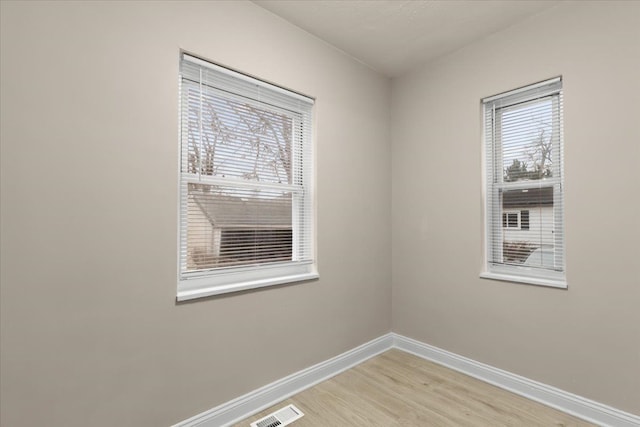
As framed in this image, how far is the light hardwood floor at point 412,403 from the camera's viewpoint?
1963 mm

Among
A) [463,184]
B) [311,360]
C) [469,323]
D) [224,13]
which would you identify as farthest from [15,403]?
[463,184]

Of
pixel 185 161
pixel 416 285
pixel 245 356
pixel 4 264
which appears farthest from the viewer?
pixel 416 285

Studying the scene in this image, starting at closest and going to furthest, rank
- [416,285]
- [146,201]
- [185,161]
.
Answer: [146,201] < [185,161] < [416,285]

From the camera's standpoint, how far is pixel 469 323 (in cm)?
259

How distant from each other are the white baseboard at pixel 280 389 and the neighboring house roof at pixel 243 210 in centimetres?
113

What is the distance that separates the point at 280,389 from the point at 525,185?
2.37m

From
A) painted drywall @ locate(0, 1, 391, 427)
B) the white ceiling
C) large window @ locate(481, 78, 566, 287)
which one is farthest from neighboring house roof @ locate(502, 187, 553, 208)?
painted drywall @ locate(0, 1, 391, 427)

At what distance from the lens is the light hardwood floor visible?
6.44ft

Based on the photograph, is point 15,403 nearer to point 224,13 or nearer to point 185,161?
point 185,161

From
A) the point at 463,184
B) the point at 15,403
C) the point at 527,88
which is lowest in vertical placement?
the point at 15,403

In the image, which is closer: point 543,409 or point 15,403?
point 15,403

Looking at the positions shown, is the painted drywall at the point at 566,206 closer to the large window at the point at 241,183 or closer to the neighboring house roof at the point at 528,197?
the neighboring house roof at the point at 528,197

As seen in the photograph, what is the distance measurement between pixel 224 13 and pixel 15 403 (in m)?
2.30

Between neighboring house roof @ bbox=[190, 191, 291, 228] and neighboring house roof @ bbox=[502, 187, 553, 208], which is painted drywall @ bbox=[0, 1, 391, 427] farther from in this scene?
neighboring house roof @ bbox=[502, 187, 553, 208]
